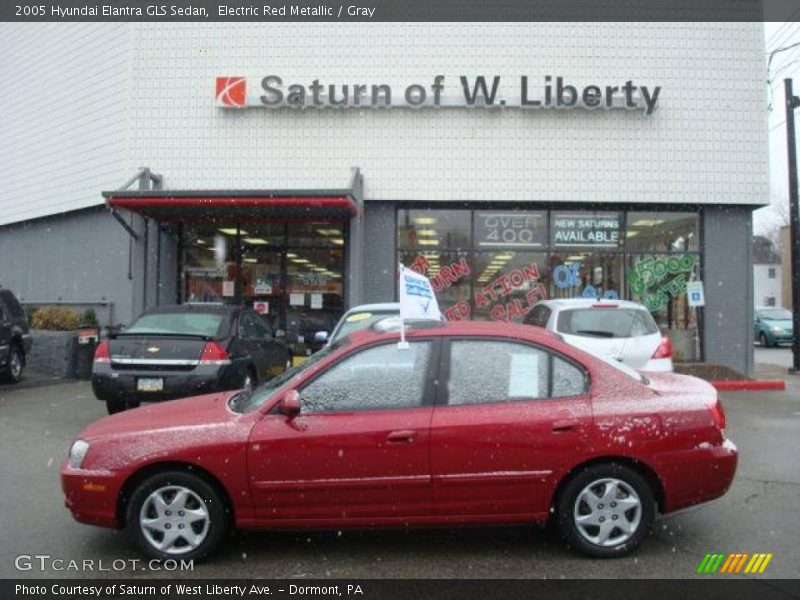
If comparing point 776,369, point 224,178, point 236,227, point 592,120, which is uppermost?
point 592,120

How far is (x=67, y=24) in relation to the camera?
1791 centimetres

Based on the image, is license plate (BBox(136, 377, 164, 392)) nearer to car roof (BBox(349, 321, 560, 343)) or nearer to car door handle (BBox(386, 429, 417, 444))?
car roof (BBox(349, 321, 560, 343))

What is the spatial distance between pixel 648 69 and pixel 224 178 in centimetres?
929

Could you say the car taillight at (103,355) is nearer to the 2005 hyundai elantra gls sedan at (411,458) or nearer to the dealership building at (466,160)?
the 2005 hyundai elantra gls sedan at (411,458)

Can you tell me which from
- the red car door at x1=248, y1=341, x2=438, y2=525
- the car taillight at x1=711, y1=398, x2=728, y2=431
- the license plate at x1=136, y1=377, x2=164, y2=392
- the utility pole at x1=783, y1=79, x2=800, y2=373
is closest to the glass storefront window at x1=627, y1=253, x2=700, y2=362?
the utility pole at x1=783, y1=79, x2=800, y2=373

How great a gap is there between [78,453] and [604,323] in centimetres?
655

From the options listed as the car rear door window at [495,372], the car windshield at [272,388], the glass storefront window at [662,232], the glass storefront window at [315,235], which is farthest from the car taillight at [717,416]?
the glass storefront window at [315,235]

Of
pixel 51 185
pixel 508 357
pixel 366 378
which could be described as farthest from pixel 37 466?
pixel 51 185

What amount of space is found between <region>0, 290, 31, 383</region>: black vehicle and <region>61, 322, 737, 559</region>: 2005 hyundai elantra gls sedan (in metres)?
8.86

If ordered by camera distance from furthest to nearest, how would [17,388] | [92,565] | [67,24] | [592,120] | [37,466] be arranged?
[67,24] → [592,120] → [17,388] → [37,466] → [92,565]

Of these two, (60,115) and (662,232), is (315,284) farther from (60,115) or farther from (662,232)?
(60,115)

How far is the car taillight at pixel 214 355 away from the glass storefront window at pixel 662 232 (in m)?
9.83

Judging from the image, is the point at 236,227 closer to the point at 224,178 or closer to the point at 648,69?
the point at 224,178

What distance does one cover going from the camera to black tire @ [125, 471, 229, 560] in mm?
4410
